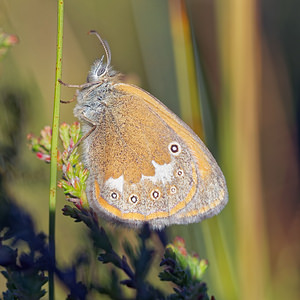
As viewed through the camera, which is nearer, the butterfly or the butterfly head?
the butterfly

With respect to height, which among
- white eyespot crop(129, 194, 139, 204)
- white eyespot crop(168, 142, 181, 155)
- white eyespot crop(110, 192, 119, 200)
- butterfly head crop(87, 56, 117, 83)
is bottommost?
white eyespot crop(129, 194, 139, 204)

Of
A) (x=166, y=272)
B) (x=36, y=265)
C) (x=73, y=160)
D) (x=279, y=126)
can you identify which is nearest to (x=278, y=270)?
(x=279, y=126)

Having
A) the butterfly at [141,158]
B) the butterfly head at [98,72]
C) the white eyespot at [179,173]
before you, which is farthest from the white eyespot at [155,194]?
the butterfly head at [98,72]

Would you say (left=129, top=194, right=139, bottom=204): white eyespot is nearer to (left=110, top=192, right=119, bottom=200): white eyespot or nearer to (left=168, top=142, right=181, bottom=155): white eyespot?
(left=110, top=192, right=119, bottom=200): white eyespot

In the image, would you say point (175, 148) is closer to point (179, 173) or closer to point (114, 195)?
point (179, 173)

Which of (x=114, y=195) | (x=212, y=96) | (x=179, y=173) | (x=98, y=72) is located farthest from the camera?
(x=212, y=96)

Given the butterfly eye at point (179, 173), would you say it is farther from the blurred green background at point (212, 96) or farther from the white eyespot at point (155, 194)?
the blurred green background at point (212, 96)

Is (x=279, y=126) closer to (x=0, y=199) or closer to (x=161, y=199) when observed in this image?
(x=161, y=199)

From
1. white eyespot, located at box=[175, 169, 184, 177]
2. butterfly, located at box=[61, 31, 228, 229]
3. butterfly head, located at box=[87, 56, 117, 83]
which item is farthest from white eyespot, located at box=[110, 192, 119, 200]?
butterfly head, located at box=[87, 56, 117, 83]

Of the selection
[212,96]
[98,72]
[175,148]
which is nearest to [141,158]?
[175,148]
